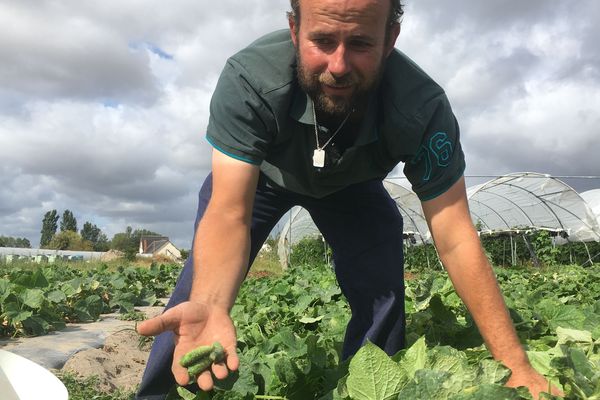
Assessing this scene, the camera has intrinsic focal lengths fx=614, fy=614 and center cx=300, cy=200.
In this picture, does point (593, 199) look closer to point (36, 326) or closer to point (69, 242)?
point (36, 326)

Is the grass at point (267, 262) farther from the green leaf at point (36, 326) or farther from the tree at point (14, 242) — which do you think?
the tree at point (14, 242)

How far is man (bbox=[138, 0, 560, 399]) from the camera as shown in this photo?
75.4 inches

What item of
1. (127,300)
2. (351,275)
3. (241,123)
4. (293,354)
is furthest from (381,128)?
(127,300)

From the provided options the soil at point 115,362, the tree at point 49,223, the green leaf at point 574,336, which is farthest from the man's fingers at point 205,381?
the tree at point 49,223

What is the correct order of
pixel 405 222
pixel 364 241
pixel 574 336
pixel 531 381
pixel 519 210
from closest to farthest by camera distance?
pixel 531 381
pixel 574 336
pixel 364 241
pixel 519 210
pixel 405 222

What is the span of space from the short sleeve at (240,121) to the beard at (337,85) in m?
0.16

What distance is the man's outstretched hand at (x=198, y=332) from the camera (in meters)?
1.60

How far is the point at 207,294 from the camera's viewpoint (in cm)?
187

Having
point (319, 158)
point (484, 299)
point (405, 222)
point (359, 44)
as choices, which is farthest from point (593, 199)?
point (359, 44)

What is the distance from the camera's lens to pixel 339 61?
1965mm

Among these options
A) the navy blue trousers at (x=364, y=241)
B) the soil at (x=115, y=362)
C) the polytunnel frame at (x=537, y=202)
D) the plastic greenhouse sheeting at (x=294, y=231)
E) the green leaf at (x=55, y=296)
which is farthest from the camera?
the plastic greenhouse sheeting at (x=294, y=231)

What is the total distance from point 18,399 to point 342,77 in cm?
132

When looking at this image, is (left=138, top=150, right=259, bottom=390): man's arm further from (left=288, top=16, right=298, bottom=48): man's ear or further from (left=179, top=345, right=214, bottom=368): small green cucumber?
(left=288, top=16, right=298, bottom=48): man's ear

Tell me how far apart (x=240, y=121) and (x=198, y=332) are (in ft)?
→ 2.39
